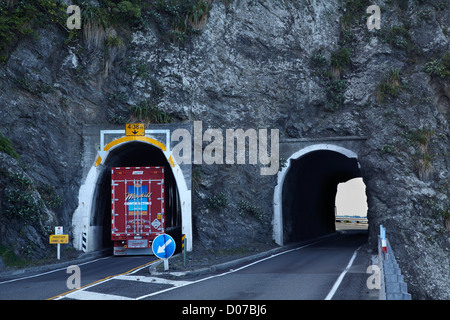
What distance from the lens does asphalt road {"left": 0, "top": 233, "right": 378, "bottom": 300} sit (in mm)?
11180

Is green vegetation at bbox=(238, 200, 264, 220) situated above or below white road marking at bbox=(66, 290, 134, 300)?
above

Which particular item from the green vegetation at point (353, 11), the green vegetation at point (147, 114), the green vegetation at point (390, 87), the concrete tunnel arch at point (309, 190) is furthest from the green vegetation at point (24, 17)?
the green vegetation at point (390, 87)

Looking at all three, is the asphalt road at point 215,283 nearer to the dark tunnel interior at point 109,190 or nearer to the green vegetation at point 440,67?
the dark tunnel interior at point 109,190

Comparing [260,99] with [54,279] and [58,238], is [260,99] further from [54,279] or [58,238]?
[54,279]

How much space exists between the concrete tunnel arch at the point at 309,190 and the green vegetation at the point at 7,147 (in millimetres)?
13247

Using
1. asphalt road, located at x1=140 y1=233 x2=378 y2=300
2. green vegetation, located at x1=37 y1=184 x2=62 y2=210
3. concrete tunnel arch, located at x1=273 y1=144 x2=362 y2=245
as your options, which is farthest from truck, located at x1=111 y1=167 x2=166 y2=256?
concrete tunnel arch, located at x1=273 y1=144 x2=362 y2=245

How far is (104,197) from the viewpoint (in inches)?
949

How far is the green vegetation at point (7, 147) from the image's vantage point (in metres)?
19.4

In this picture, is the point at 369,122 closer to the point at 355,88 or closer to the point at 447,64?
the point at 355,88

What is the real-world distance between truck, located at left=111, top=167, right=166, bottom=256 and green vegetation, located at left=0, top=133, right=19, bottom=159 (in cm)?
437

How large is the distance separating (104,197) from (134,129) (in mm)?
4230

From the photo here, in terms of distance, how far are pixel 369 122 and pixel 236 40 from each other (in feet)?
29.8

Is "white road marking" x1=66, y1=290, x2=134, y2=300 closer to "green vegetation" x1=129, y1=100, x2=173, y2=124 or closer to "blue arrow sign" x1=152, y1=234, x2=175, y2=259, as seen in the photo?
"blue arrow sign" x1=152, y1=234, x2=175, y2=259

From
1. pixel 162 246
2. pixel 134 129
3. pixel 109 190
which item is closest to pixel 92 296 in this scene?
pixel 162 246
